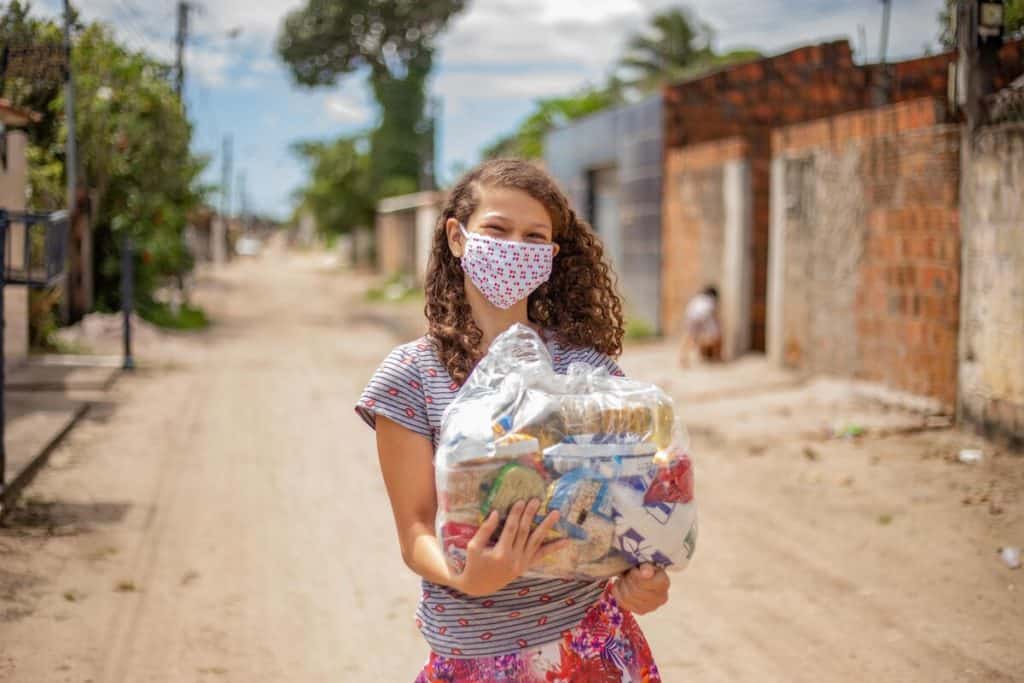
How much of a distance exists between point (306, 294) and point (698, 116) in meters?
18.2

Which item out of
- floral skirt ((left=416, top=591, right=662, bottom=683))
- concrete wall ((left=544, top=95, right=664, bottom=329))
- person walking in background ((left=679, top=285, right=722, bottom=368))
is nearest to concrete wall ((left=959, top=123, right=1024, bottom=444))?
person walking in background ((left=679, top=285, right=722, bottom=368))

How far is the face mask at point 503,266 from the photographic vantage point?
2082 millimetres

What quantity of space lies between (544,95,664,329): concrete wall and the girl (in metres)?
12.7

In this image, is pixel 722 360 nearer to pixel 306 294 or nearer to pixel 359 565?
pixel 359 565

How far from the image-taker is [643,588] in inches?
70.3

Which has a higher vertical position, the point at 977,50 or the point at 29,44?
the point at 977,50

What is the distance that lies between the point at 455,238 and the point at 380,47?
36471 millimetres

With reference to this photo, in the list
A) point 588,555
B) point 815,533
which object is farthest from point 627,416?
point 815,533

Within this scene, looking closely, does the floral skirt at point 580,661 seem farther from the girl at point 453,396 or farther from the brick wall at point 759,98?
the brick wall at point 759,98

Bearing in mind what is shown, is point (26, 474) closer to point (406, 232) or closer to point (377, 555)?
point (377, 555)

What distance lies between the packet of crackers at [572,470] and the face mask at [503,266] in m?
0.31

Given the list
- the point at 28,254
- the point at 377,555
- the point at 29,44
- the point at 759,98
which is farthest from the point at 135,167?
the point at 377,555

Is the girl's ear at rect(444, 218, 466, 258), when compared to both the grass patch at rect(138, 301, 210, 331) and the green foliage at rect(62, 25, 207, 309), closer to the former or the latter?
the green foliage at rect(62, 25, 207, 309)

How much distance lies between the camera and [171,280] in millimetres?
20828
